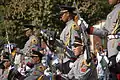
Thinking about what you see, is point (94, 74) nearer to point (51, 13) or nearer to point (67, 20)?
point (67, 20)

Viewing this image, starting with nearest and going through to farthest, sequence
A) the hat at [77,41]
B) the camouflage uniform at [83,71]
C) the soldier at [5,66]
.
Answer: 1. the camouflage uniform at [83,71]
2. the hat at [77,41]
3. the soldier at [5,66]

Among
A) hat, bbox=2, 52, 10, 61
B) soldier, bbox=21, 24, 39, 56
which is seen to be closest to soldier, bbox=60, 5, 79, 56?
soldier, bbox=21, 24, 39, 56

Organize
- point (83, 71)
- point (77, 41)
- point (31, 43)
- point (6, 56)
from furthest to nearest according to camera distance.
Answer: point (6, 56)
point (31, 43)
point (77, 41)
point (83, 71)

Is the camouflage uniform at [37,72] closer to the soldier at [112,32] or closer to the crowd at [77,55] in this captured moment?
the crowd at [77,55]

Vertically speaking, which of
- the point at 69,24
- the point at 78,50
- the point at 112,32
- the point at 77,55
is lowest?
the point at 77,55

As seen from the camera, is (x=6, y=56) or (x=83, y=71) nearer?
(x=83, y=71)

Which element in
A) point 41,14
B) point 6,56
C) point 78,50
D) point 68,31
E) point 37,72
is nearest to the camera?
point 78,50

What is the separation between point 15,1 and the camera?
83.5 ft

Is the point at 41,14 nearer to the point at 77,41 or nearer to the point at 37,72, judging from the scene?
the point at 37,72

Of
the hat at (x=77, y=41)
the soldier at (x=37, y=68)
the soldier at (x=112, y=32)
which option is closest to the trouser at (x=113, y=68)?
the soldier at (x=112, y=32)

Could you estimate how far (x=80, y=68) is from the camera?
9.67 metres

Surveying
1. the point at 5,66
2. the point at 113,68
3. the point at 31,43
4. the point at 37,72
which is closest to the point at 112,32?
the point at 113,68

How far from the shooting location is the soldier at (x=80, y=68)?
31.4 ft

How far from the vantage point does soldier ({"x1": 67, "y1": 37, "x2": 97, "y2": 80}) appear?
9.56 meters
